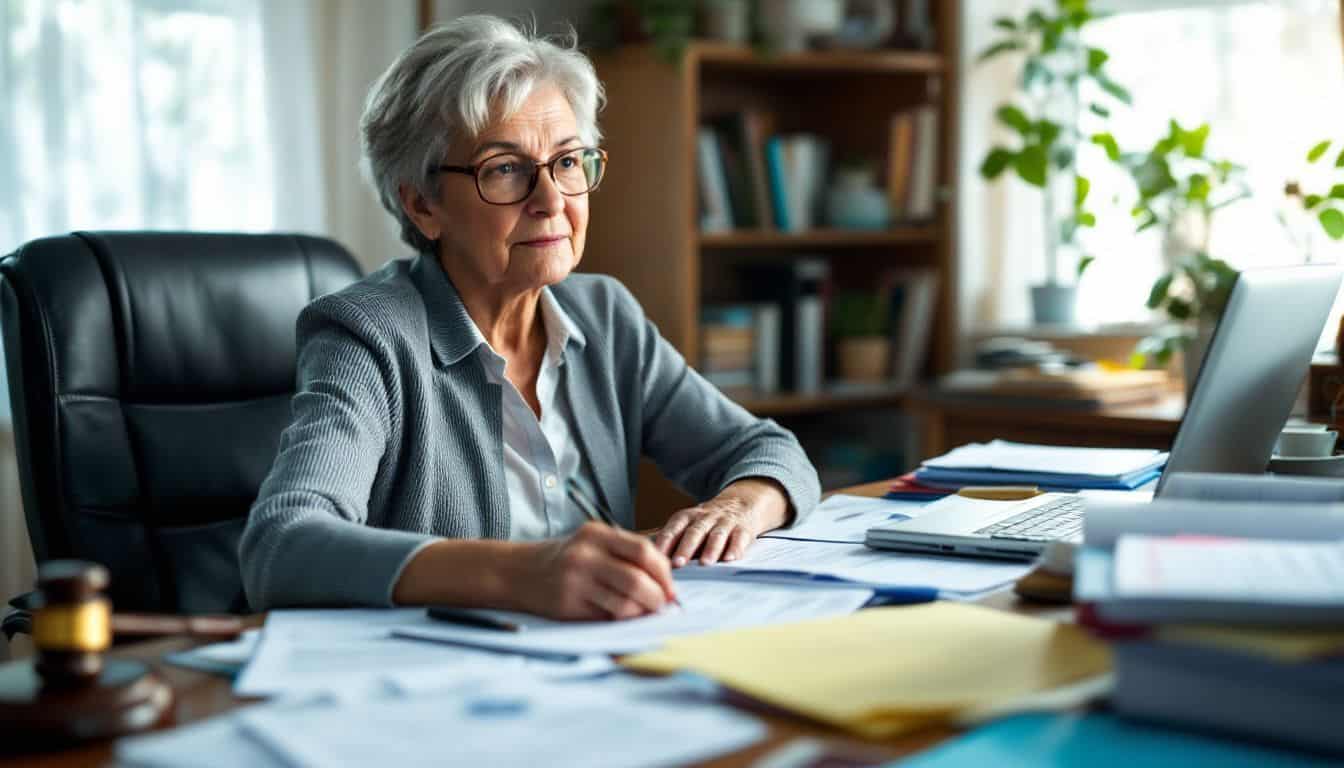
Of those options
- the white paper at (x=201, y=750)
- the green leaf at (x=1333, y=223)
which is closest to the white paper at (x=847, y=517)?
the white paper at (x=201, y=750)

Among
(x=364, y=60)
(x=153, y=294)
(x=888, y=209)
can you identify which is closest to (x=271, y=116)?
(x=364, y=60)

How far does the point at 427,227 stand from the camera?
1.74 meters

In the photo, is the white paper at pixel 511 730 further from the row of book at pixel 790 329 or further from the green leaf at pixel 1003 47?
the green leaf at pixel 1003 47

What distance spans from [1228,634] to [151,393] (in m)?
1.30

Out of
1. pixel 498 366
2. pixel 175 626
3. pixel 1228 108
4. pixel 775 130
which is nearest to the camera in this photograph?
pixel 175 626

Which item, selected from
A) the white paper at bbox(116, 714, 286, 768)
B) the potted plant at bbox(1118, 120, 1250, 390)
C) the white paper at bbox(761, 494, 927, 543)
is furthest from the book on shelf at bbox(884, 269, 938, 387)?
the white paper at bbox(116, 714, 286, 768)

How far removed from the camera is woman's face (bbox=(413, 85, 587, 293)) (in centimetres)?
166

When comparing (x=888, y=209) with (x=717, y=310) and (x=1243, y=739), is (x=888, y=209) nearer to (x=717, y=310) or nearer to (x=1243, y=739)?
(x=717, y=310)

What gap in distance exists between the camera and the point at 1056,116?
132 inches

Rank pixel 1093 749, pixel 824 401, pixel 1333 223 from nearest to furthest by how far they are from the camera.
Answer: pixel 1093 749, pixel 1333 223, pixel 824 401

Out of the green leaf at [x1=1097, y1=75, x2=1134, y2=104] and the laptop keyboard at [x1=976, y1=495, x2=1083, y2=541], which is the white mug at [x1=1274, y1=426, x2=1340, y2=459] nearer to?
the laptop keyboard at [x1=976, y1=495, x2=1083, y2=541]

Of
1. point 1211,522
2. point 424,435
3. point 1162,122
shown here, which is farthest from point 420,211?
point 1162,122

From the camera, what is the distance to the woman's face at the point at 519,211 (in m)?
1.66

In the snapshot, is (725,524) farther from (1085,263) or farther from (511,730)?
(1085,263)
